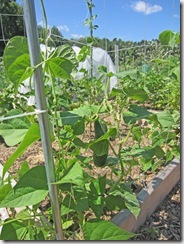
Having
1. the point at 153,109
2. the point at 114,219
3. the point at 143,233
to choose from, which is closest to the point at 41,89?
the point at 114,219

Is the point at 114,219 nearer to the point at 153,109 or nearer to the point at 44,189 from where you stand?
the point at 44,189

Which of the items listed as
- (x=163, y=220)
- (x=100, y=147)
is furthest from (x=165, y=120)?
(x=163, y=220)

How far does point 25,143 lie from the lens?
54cm

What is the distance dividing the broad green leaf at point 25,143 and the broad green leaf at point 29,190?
0.05m

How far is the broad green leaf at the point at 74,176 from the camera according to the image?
536mm

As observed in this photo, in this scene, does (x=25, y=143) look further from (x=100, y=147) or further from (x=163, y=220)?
(x=163, y=220)

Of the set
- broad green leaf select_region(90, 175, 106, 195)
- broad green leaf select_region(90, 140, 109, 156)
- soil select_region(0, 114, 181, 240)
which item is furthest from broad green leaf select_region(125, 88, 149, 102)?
soil select_region(0, 114, 181, 240)

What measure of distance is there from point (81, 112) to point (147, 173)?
846 millimetres

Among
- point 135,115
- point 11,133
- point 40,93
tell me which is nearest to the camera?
point 40,93

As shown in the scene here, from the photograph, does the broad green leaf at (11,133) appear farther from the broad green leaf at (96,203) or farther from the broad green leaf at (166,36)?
the broad green leaf at (166,36)

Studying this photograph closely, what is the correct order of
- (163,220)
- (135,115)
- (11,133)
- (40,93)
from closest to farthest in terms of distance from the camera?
1. (40,93)
2. (11,133)
3. (135,115)
4. (163,220)

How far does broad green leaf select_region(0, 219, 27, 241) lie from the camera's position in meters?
0.68

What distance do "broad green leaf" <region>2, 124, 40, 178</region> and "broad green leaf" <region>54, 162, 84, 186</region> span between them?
0.33ft

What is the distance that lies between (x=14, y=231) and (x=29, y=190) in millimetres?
185
